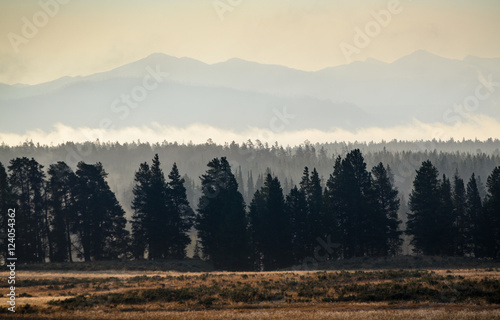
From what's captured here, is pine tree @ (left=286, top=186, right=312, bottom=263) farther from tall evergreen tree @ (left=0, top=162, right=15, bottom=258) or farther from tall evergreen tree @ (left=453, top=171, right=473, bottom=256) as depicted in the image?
tall evergreen tree @ (left=0, top=162, right=15, bottom=258)

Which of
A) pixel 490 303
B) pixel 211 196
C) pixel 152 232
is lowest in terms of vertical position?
pixel 490 303

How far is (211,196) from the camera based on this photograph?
82.4 m

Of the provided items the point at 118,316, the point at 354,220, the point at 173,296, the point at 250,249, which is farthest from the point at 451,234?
the point at 118,316

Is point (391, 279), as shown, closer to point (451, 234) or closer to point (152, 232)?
point (451, 234)

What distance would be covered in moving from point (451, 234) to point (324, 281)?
36.3m

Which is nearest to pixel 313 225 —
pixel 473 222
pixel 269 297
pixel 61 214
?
pixel 473 222

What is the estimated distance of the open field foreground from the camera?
36.9 meters

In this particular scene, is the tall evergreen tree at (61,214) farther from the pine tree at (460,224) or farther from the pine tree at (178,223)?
the pine tree at (460,224)

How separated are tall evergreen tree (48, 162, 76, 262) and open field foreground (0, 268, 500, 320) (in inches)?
877

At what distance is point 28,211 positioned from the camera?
79312mm

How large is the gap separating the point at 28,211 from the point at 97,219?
9.90 meters

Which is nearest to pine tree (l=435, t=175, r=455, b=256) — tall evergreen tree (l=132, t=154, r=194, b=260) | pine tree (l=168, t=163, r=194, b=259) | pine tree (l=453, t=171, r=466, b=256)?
pine tree (l=453, t=171, r=466, b=256)

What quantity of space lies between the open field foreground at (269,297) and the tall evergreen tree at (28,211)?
69.5 feet

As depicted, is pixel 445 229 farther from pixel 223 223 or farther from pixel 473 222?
pixel 223 223
